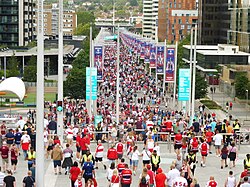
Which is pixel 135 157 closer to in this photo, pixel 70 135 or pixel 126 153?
pixel 126 153

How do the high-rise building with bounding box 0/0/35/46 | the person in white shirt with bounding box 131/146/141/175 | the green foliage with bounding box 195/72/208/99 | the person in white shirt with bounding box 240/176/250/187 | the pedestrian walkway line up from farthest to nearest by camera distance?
the high-rise building with bounding box 0/0/35/46 < the green foliage with bounding box 195/72/208/99 < the pedestrian walkway < the person in white shirt with bounding box 131/146/141/175 < the person in white shirt with bounding box 240/176/250/187

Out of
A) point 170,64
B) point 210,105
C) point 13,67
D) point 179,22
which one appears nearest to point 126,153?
point 170,64

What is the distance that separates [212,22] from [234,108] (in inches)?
2526

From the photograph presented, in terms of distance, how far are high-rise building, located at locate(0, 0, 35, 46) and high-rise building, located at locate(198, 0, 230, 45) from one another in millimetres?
32497

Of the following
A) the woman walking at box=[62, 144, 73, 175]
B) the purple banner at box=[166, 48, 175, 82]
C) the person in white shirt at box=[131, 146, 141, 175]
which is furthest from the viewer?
the purple banner at box=[166, 48, 175, 82]

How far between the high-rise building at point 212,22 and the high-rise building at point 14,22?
107 feet

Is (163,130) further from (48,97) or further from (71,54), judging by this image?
(71,54)

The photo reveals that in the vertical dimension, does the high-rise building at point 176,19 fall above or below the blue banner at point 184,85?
above

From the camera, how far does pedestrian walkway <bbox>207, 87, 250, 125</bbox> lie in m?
59.7

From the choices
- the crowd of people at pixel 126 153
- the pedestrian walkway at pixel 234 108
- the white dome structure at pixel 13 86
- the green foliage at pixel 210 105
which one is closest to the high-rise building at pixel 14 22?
the pedestrian walkway at pixel 234 108

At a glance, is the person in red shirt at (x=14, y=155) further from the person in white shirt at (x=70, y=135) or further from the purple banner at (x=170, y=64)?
the purple banner at (x=170, y=64)

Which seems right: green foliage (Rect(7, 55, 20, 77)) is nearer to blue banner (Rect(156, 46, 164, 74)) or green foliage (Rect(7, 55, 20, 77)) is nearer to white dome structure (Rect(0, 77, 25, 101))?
blue banner (Rect(156, 46, 164, 74))

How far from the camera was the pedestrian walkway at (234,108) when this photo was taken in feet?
196

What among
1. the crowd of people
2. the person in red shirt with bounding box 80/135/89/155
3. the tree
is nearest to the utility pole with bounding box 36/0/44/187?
the crowd of people
